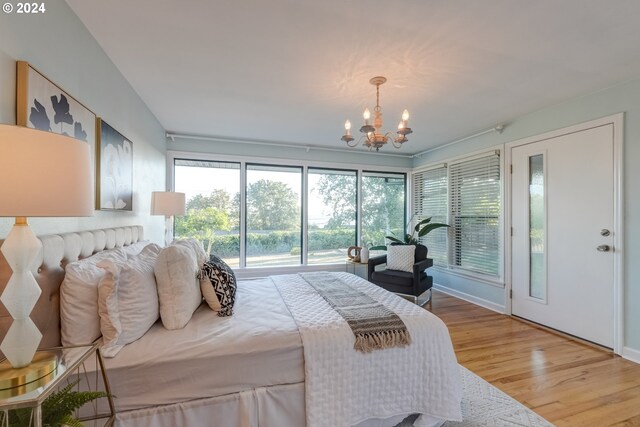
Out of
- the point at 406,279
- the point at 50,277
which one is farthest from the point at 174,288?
the point at 406,279

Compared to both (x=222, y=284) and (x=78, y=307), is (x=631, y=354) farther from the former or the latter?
(x=78, y=307)

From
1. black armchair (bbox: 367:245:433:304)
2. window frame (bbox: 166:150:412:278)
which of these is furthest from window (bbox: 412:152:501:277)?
window frame (bbox: 166:150:412:278)

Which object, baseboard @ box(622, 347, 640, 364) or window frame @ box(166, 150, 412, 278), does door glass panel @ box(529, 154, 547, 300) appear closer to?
baseboard @ box(622, 347, 640, 364)

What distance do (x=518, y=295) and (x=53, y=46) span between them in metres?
4.70

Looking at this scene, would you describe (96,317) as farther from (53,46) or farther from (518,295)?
(518,295)

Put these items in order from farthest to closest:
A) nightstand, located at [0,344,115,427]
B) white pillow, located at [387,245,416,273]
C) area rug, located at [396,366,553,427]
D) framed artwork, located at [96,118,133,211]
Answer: white pillow, located at [387,245,416,273] → framed artwork, located at [96,118,133,211] → area rug, located at [396,366,553,427] → nightstand, located at [0,344,115,427]

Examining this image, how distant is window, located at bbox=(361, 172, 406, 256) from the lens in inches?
203

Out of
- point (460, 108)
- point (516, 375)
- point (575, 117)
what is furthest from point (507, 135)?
point (516, 375)

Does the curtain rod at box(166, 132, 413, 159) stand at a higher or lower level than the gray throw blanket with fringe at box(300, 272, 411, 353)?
higher

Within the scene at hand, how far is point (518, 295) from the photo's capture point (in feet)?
11.3

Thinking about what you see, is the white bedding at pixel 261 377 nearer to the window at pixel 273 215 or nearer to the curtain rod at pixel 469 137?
the window at pixel 273 215

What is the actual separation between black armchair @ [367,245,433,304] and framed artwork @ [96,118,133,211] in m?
2.99

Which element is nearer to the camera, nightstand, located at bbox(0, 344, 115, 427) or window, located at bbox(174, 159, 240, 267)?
nightstand, located at bbox(0, 344, 115, 427)

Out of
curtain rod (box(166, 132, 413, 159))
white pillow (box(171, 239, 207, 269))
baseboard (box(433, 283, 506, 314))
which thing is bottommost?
baseboard (box(433, 283, 506, 314))
